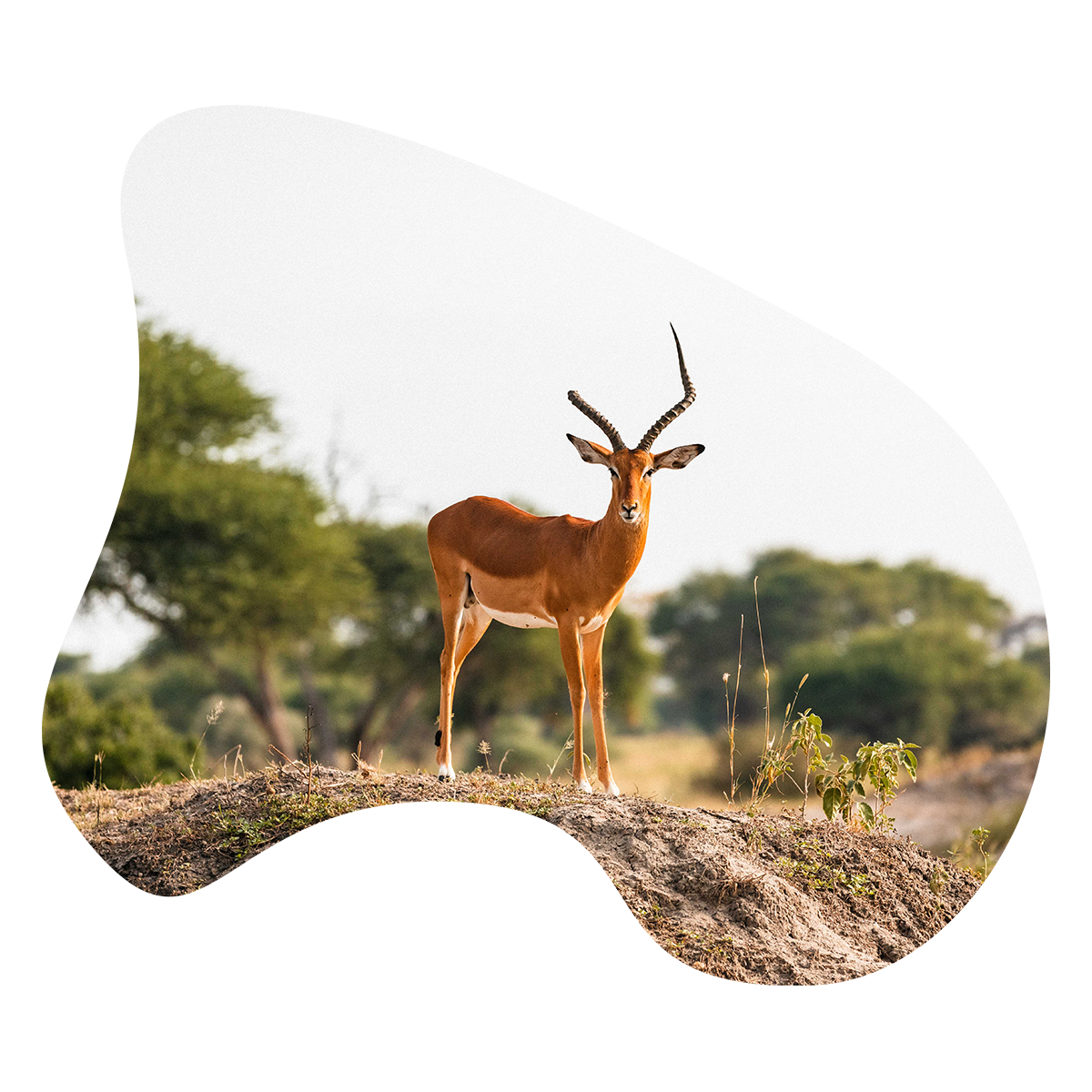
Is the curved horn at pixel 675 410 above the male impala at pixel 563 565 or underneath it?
above

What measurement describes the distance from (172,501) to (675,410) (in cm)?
1716

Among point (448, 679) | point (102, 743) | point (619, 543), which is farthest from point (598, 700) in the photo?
point (102, 743)

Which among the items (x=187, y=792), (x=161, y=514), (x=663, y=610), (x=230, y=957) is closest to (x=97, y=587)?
(x=161, y=514)

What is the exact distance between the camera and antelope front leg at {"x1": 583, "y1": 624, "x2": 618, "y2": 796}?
740 centimetres

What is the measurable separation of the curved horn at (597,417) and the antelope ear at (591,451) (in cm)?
9

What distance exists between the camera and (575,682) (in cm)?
739

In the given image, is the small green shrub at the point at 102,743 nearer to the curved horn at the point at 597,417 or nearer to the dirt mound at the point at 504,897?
the dirt mound at the point at 504,897

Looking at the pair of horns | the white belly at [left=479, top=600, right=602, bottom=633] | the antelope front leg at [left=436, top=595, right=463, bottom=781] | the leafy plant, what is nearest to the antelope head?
the pair of horns

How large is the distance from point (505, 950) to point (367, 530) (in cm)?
2493

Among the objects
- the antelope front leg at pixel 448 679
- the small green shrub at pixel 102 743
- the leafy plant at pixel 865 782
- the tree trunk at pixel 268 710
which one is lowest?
the tree trunk at pixel 268 710

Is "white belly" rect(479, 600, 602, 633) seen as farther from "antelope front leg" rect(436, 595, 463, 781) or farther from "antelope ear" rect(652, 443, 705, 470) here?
"antelope ear" rect(652, 443, 705, 470)

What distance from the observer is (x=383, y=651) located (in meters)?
29.9

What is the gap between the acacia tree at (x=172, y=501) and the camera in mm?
22547

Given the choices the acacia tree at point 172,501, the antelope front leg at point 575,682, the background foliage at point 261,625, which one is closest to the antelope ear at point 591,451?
the antelope front leg at point 575,682
